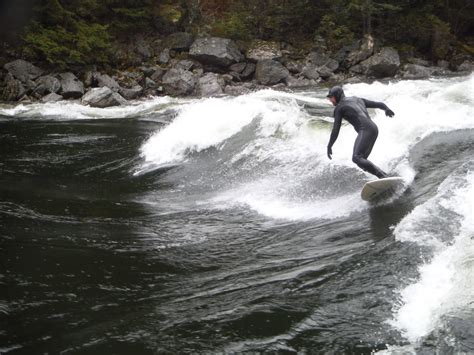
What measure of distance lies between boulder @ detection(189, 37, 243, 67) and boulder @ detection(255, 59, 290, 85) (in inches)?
63.4

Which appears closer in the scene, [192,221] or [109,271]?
[109,271]

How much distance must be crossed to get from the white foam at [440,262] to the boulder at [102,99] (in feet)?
51.4

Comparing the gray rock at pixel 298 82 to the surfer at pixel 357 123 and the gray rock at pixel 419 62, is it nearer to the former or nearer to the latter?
the gray rock at pixel 419 62

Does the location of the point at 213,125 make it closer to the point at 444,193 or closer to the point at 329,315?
the point at 444,193

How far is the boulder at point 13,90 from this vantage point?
20.0 m

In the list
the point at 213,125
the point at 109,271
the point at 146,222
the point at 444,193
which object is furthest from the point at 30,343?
the point at 213,125

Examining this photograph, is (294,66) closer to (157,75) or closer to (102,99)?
(157,75)

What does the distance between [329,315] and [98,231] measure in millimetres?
3503

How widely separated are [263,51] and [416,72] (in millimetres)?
8365

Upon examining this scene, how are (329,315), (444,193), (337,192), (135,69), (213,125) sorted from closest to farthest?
1. (329,315)
2. (444,193)
3. (337,192)
4. (213,125)
5. (135,69)

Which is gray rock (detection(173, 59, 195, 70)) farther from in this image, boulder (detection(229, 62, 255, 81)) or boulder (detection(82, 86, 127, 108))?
boulder (detection(82, 86, 127, 108))

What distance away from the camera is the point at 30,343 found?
371 cm

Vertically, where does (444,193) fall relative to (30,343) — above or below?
above

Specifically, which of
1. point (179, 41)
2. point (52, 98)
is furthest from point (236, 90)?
point (52, 98)
